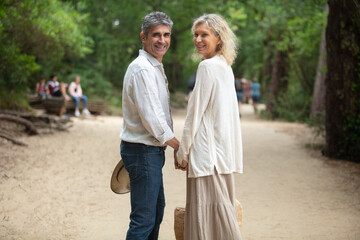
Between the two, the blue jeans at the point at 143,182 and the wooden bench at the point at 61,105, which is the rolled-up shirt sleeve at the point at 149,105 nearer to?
the blue jeans at the point at 143,182

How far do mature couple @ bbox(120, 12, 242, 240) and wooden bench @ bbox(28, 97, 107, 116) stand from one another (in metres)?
14.1

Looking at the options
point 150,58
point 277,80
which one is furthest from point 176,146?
point 277,80

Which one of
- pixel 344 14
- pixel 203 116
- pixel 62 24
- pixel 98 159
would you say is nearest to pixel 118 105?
pixel 62 24

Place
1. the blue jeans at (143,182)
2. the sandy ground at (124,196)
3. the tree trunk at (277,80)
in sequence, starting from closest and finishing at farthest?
1. the blue jeans at (143,182)
2. the sandy ground at (124,196)
3. the tree trunk at (277,80)

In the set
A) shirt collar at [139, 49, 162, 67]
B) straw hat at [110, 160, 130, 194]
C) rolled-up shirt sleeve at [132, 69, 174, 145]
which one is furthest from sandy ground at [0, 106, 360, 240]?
shirt collar at [139, 49, 162, 67]

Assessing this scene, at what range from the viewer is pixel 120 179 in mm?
3807

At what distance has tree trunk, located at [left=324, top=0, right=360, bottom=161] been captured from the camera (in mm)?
9172

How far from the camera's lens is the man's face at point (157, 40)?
3.42 meters

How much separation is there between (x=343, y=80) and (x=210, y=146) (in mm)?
6803

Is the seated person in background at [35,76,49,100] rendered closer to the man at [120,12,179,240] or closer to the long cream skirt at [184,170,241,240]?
the man at [120,12,179,240]

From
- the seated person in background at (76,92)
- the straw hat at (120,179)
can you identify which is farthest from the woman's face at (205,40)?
the seated person in background at (76,92)

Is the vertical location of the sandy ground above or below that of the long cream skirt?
below

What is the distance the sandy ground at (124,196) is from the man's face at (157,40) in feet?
8.14

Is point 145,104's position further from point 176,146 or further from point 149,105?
point 176,146
